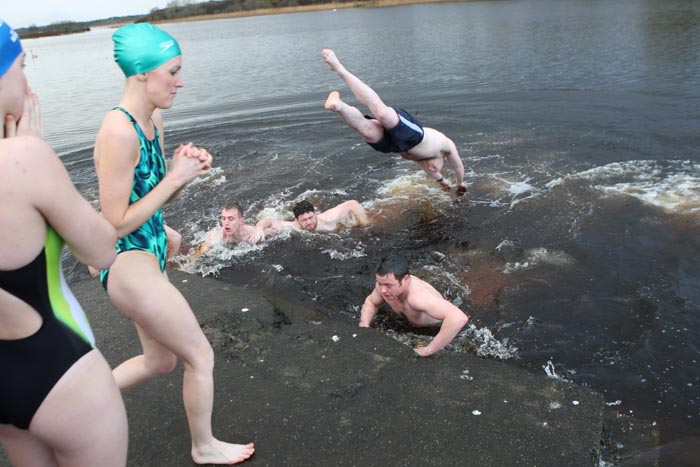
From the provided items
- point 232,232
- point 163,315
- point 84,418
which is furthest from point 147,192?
point 232,232

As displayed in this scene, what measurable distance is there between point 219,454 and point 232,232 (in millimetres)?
4401

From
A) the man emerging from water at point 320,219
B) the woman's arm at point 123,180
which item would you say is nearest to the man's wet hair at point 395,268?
the woman's arm at point 123,180

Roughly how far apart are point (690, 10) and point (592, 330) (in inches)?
930

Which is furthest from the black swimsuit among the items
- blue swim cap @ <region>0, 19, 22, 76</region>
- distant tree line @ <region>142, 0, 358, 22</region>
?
distant tree line @ <region>142, 0, 358, 22</region>

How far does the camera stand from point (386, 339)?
181 inches

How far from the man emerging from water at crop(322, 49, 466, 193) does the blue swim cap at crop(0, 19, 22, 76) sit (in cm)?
381

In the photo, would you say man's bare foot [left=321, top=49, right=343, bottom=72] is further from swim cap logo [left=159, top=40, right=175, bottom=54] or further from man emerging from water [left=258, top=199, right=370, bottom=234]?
swim cap logo [left=159, top=40, right=175, bottom=54]

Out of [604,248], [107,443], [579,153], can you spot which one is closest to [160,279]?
[107,443]

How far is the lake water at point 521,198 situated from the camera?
4.95 m

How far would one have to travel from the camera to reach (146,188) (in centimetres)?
264

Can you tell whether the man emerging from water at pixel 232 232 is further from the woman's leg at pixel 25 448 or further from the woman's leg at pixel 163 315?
the woman's leg at pixel 25 448

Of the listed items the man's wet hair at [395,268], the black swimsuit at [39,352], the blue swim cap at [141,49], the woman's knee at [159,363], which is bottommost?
the man's wet hair at [395,268]

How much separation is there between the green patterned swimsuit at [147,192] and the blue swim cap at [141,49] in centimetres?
22

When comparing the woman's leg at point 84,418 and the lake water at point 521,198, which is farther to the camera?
the lake water at point 521,198
